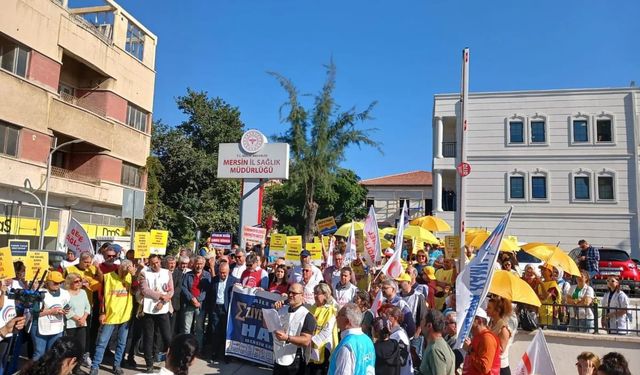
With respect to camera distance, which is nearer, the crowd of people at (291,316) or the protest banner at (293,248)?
the crowd of people at (291,316)

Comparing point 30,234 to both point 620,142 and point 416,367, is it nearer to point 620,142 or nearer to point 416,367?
point 416,367

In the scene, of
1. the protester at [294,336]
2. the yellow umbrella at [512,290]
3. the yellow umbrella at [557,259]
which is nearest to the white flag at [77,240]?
the protester at [294,336]

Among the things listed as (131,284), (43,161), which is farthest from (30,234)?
(131,284)

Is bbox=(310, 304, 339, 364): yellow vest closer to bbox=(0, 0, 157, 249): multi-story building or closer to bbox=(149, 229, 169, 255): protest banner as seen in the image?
bbox=(149, 229, 169, 255): protest banner

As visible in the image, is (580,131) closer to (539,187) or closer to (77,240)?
(539,187)

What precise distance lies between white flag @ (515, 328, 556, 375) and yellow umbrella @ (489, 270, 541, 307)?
4.67 feet

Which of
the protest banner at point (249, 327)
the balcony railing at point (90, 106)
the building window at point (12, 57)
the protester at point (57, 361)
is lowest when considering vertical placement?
the protest banner at point (249, 327)

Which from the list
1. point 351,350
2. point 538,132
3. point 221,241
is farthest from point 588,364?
point 538,132

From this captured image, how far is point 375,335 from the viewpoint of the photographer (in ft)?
18.0

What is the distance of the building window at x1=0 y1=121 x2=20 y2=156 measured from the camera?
23016 mm

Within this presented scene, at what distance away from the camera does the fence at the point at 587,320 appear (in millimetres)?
8688

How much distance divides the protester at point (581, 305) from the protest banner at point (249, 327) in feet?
17.6

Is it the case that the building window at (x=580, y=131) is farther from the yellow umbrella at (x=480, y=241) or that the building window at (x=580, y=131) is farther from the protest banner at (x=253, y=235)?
the protest banner at (x=253, y=235)

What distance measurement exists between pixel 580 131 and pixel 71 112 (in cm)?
3128
